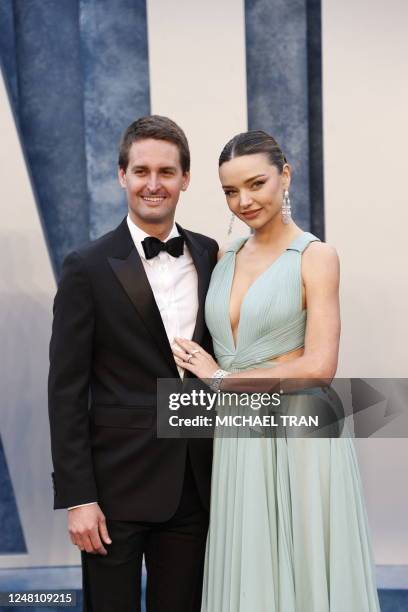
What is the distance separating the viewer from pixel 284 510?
1.92m

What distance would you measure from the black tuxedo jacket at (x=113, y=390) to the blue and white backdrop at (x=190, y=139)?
2.99 feet

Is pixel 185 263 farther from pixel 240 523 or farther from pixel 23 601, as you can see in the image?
pixel 23 601

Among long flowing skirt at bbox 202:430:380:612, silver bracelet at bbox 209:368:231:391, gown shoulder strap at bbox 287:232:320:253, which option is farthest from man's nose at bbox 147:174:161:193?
long flowing skirt at bbox 202:430:380:612

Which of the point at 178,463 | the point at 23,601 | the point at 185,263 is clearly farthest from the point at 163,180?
the point at 23,601

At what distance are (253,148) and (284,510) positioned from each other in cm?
86

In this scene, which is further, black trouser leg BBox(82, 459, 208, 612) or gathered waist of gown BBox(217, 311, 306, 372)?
black trouser leg BBox(82, 459, 208, 612)

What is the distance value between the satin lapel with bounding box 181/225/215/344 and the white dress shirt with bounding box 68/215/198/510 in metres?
0.02

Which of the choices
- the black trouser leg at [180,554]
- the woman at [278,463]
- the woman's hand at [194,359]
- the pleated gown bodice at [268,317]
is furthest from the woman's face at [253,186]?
the black trouser leg at [180,554]

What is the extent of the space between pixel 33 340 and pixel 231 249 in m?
1.09

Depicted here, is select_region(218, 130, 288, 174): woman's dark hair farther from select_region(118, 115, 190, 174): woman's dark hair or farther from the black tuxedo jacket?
the black tuxedo jacket

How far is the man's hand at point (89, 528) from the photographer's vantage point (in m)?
1.99

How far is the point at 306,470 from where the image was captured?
193 centimetres

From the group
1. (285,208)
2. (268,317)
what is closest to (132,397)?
(268,317)

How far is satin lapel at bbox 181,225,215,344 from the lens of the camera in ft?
6.77
